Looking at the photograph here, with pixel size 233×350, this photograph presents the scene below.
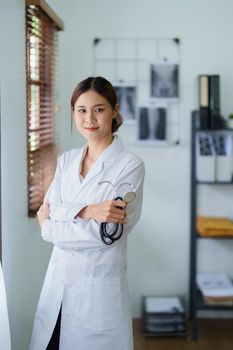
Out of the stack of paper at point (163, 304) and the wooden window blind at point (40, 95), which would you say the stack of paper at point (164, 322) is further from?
the wooden window blind at point (40, 95)

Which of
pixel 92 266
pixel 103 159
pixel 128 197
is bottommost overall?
pixel 92 266

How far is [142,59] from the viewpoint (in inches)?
121

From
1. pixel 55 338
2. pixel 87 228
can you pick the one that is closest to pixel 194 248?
pixel 55 338

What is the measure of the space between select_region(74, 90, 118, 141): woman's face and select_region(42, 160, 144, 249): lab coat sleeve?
150 millimetres

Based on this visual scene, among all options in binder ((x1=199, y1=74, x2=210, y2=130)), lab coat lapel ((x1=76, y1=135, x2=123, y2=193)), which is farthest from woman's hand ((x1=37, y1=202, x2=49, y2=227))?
binder ((x1=199, y1=74, x2=210, y2=130))

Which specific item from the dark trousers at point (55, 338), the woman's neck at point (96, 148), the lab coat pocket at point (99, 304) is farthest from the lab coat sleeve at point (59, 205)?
the dark trousers at point (55, 338)

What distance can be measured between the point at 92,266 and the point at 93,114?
473mm

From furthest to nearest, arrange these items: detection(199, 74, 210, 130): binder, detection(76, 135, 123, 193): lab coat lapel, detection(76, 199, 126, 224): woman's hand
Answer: detection(199, 74, 210, 130): binder → detection(76, 135, 123, 193): lab coat lapel → detection(76, 199, 126, 224): woman's hand

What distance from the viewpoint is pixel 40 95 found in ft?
8.00

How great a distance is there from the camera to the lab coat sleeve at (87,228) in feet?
4.81

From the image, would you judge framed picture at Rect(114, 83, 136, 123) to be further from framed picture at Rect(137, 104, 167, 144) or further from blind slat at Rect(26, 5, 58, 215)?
blind slat at Rect(26, 5, 58, 215)

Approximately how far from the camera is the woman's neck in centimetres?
158

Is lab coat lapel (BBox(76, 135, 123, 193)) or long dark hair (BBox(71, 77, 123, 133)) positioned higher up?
long dark hair (BBox(71, 77, 123, 133))

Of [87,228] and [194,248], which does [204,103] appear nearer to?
[194,248]
